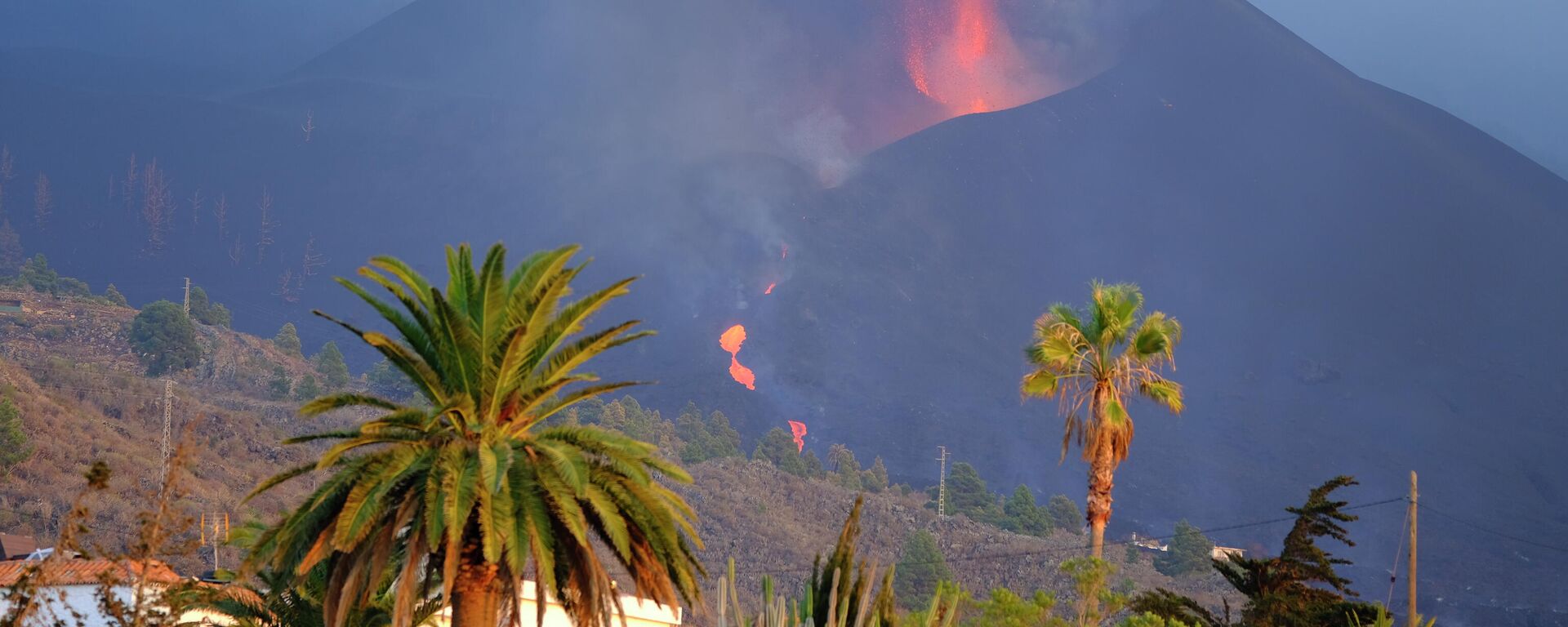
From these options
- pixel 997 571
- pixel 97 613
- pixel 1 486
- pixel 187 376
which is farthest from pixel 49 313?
pixel 97 613

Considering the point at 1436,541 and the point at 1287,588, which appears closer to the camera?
the point at 1287,588

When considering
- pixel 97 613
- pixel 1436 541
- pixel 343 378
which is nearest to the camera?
pixel 97 613

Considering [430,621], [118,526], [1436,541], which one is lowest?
[430,621]

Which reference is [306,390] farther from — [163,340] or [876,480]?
[876,480]

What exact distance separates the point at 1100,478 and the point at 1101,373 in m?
2.73

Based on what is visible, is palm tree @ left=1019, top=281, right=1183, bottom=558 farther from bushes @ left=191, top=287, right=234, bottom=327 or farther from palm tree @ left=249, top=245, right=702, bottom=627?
bushes @ left=191, top=287, right=234, bottom=327

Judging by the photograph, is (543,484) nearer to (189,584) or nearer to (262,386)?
(189,584)

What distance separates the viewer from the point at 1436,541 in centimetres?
19962

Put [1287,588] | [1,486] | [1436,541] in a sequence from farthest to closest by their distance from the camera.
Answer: [1436,541] → [1,486] → [1287,588]

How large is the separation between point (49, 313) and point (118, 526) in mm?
91041

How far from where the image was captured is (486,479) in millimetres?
19500

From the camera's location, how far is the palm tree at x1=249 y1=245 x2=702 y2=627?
65.8 ft

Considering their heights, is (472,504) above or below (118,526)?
below

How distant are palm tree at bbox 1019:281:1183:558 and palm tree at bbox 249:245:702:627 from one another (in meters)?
16.8
